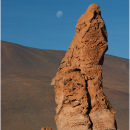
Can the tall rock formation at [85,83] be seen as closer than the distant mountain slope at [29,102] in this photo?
Yes

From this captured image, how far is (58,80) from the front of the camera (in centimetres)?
1023

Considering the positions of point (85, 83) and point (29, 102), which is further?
point (29, 102)

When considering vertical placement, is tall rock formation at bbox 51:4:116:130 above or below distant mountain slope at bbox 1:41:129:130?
below

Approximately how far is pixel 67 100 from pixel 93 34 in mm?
2293

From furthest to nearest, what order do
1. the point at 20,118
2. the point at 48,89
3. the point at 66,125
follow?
the point at 48,89, the point at 20,118, the point at 66,125

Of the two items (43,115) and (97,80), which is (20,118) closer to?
(43,115)

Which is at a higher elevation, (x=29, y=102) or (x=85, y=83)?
(x=29, y=102)

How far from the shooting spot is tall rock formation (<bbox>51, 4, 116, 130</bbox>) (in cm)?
962

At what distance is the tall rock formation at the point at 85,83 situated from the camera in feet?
31.6

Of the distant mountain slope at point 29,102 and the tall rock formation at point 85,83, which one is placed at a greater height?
the distant mountain slope at point 29,102

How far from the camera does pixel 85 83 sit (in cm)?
1004

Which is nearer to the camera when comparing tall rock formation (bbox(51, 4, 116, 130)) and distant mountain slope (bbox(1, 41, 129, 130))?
tall rock formation (bbox(51, 4, 116, 130))

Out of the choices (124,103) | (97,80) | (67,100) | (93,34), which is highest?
(124,103)

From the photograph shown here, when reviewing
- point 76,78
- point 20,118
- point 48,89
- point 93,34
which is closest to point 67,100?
point 76,78
